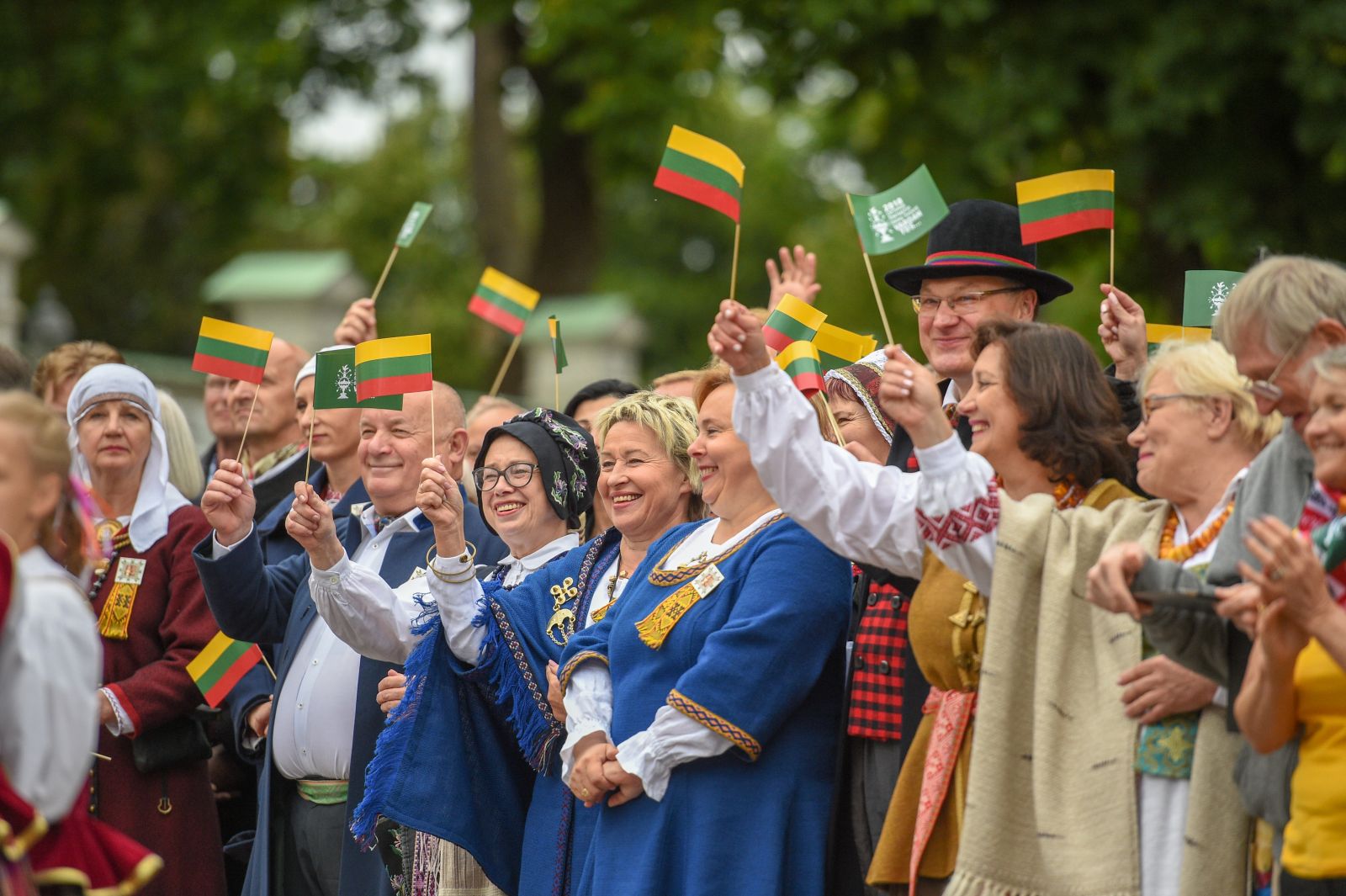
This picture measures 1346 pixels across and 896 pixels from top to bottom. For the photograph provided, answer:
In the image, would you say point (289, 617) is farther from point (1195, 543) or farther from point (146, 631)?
point (1195, 543)

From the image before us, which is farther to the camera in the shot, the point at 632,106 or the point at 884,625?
the point at 632,106

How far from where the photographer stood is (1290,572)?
3.28 m

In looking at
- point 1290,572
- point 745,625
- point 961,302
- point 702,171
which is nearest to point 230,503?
point 702,171

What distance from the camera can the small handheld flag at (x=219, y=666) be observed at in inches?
231

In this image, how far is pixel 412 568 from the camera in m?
5.88

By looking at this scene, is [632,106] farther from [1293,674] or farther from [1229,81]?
[1293,674]

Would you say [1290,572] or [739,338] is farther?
[739,338]

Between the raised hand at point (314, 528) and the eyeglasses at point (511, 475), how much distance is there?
0.54m

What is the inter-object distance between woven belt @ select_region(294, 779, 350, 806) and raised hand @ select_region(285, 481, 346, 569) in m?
0.79

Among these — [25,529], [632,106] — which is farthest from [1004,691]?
[632,106]

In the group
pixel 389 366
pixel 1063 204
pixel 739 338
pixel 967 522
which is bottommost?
pixel 967 522

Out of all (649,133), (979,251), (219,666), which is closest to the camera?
(979,251)

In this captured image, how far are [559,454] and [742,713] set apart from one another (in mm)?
1554

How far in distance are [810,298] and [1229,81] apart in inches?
178
